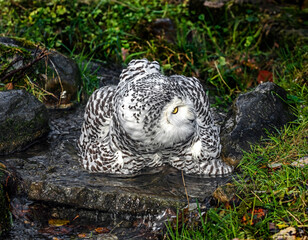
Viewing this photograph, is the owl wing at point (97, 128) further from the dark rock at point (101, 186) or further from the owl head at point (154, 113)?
the owl head at point (154, 113)

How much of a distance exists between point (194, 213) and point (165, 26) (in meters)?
4.35

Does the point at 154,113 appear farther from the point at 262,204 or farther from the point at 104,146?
the point at 262,204

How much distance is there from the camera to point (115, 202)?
13.8 feet

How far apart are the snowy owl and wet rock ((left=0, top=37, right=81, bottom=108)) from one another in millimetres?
1367

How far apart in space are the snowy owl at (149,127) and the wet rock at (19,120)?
2.04 ft

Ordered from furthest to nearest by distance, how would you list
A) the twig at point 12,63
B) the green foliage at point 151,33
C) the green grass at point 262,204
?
1. the green foliage at point 151,33
2. the twig at point 12,63
3. the green grass at point 262,204

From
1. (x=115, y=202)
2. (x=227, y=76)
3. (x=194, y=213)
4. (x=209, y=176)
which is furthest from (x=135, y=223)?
(x=227, y=76)

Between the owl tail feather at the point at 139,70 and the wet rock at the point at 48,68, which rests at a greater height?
the owl tail feather at the point at 139,70

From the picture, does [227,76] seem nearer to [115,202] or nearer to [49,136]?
[49,136]

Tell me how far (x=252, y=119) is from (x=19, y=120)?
8.34ft

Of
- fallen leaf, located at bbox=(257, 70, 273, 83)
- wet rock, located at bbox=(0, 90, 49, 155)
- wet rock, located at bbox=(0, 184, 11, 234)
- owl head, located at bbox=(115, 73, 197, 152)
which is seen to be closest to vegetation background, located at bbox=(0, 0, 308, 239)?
fallen leaf, located at bbox=(257, 70, 273, 83)

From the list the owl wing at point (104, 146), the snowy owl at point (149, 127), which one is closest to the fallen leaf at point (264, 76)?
the snowy owl at point (149, 127)

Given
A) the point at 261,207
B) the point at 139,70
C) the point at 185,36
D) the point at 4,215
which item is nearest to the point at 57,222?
the point at 4,215

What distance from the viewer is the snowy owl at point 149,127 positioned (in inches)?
154
